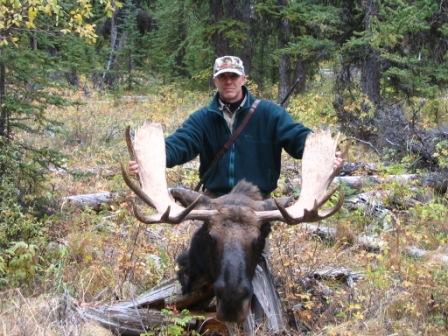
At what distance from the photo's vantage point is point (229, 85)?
5664 millimetres

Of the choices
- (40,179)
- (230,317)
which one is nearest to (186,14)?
(40,179)

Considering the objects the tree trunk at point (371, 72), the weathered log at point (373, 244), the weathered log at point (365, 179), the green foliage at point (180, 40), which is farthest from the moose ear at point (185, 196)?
the green foliage at point (180, 40)

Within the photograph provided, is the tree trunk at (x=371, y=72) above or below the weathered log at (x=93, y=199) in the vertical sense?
above

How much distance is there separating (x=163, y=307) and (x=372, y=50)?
9.51m

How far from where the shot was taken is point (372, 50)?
44.9ft

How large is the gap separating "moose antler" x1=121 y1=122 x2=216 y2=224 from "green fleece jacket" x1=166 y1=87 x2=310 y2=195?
17.6 inches

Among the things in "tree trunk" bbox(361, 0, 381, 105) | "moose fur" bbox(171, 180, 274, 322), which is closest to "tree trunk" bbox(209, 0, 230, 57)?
"tree trunk" bbox(361, 0, 381, 105)

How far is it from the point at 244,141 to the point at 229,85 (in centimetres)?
49

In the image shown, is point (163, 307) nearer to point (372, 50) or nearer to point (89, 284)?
point (89, 284)

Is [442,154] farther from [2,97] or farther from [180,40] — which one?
[180,40]

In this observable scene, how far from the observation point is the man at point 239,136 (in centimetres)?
564

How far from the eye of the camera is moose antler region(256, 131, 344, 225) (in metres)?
4.80

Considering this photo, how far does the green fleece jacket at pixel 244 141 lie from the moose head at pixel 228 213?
1.35 feet

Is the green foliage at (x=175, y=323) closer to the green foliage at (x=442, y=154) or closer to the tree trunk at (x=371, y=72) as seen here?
the green foliage at (x=442, y=154)
